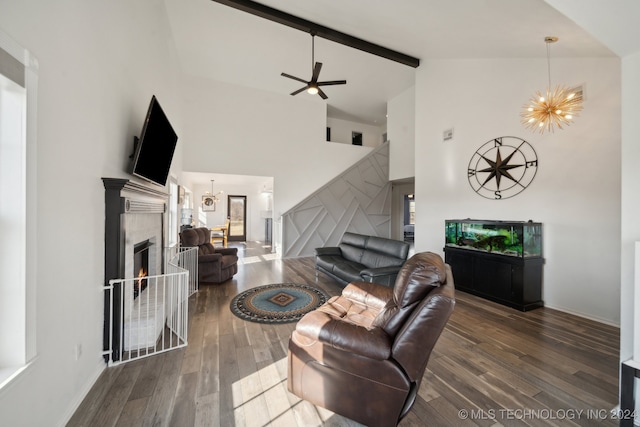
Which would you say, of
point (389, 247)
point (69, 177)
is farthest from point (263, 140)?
point (69, 177)

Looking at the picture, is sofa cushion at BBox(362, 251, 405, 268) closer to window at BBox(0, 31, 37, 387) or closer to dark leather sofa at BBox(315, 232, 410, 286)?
→ dark leather sofa at BBox(315, 232, 410, 286)

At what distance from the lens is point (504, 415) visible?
1645mm

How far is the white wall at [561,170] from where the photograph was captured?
2977mm

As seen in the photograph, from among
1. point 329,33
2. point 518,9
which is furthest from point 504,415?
point 329,33

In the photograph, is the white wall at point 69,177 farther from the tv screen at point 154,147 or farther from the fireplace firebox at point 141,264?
the fireplace firebox at point 141,264

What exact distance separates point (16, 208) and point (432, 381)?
2789mm

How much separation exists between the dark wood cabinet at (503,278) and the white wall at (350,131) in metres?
6.52

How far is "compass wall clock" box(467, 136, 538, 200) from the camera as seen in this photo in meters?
3.67

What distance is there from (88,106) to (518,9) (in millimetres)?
4268

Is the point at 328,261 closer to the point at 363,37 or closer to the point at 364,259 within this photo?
the point at 364,259

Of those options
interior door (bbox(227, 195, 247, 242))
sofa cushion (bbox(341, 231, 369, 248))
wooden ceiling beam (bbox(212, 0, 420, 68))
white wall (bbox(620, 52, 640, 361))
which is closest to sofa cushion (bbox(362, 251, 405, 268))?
sofa cushion (bbox(341, 231, 369, 248))

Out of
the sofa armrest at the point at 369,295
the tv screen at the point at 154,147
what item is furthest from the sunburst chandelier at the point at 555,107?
the tv screen at the point at 154,147

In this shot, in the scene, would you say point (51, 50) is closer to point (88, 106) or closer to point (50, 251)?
point (88, 106)

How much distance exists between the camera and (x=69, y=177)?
1.60 meters
